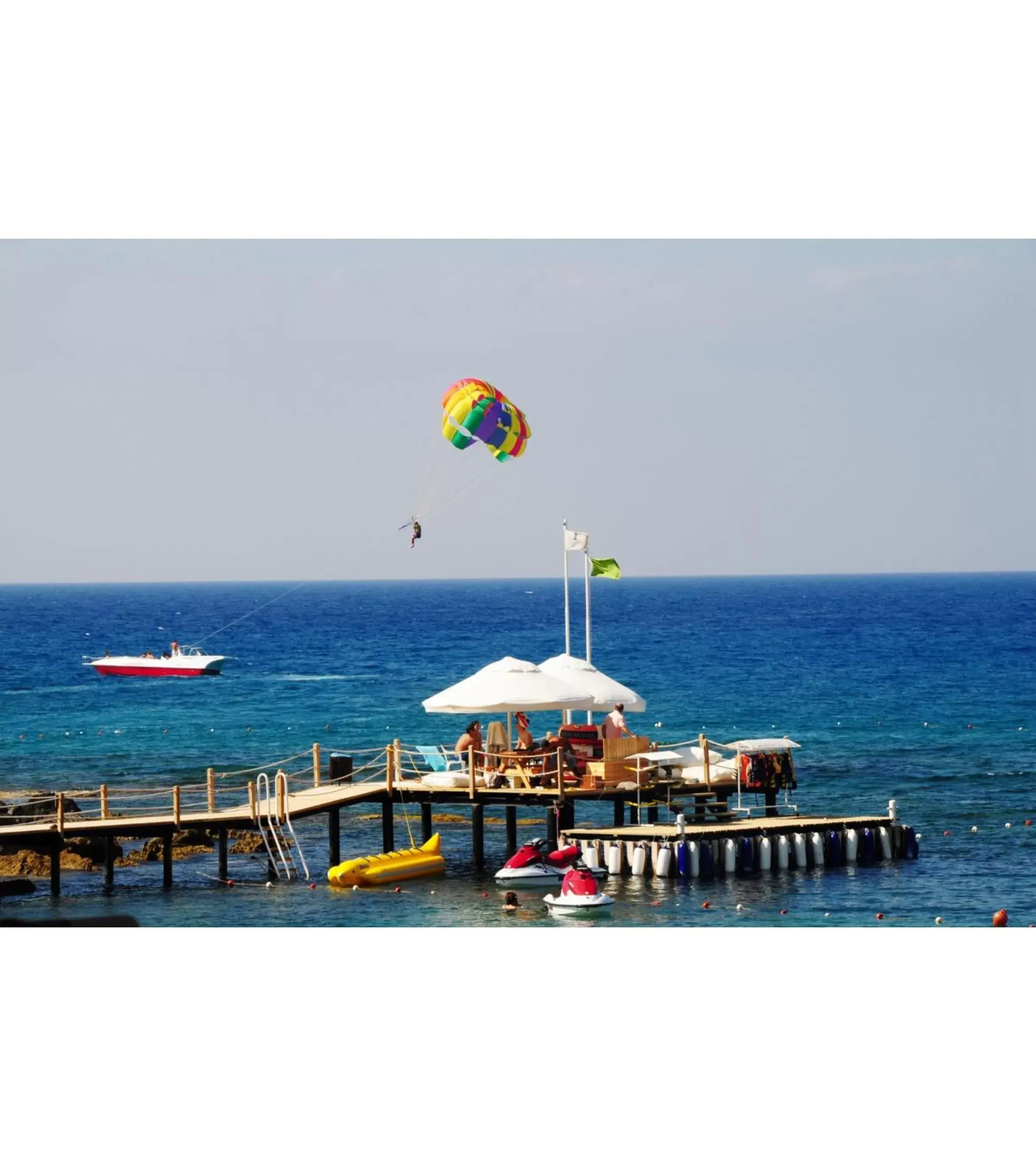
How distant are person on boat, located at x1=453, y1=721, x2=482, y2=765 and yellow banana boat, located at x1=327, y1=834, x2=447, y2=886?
5.65ft

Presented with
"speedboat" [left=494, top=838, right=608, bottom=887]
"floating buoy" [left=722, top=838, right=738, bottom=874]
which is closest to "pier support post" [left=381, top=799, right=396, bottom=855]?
"speedboat" [left=494, top=838, right=608, bottom=887]

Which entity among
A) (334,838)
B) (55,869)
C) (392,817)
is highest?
(392,817)

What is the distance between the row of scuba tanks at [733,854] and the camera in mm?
32031

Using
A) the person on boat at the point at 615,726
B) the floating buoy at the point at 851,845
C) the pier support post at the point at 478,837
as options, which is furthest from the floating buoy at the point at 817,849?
the pier support post at the point at 478,837

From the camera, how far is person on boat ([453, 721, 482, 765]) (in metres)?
33.4

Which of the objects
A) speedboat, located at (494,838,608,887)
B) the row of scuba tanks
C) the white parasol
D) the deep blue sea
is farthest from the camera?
the white parasol

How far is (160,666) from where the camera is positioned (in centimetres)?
9712

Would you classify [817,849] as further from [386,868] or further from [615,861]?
[386,868]

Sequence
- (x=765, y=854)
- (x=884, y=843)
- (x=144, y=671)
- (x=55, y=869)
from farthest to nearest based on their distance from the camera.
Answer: (x=144, y=671) < (x=884, y=843) < (x=55, y=869) < (x=765, y=854)

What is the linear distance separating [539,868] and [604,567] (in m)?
7.80

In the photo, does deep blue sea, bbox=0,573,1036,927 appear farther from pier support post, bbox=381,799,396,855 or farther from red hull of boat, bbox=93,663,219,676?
pier support post, bbox=381,799,396,855

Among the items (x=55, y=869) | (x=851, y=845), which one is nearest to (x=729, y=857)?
(x=851, y=845)

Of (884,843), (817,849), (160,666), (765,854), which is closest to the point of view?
(765,854)

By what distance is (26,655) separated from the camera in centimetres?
11925
